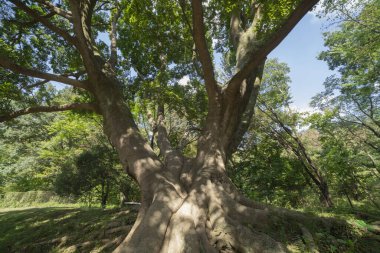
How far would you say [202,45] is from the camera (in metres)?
4.23

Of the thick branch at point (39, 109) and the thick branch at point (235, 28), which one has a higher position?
the thick branch at point (235, 28)

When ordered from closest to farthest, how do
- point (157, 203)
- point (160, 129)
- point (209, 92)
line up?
1. point (157, 203)
2. point (209, 92)
3. point (160, 129)

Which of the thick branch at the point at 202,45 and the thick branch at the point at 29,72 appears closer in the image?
the thick branch at the point at 202,45

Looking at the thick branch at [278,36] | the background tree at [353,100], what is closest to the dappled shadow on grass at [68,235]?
the thick branch at [278,36]

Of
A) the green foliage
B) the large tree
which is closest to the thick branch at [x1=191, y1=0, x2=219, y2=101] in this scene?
the large tree

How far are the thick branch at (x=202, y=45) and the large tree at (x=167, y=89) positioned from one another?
0.02 metres

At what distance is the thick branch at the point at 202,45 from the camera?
3.70 meters

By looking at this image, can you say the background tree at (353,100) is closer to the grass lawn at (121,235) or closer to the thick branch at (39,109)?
the grass lawn at (121,235)

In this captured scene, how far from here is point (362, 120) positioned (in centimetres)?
1653

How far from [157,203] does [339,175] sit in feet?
38.2

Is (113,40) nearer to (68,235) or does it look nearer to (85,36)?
(85,36)

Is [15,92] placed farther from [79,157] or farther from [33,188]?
[33,188]

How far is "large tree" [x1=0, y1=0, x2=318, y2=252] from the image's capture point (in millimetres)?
3354

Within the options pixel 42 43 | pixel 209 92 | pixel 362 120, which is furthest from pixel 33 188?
pixel 362 120
